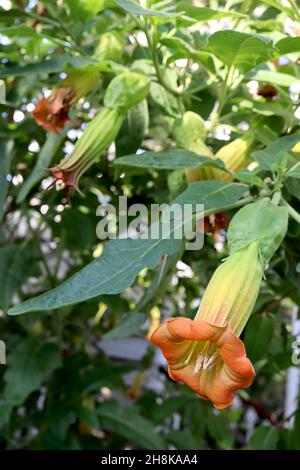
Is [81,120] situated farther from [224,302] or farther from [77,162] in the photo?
[224,302]

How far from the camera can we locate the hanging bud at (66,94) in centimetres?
78

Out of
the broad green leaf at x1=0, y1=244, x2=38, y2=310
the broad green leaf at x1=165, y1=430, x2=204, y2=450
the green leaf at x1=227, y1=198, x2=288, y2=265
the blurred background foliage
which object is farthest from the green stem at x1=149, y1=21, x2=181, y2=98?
the broad green leaf at x1=165, y1=430, x2=204, y2=450

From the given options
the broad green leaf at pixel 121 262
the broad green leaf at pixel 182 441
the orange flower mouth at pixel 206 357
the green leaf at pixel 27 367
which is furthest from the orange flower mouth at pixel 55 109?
the broad green leaf at pixel 182 441

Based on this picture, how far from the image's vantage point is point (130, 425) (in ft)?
3.82

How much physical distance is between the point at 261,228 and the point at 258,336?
0.28 meters

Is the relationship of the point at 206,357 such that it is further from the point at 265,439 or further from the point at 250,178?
the point at 265,439

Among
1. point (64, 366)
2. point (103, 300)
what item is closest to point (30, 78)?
point (103, 300)

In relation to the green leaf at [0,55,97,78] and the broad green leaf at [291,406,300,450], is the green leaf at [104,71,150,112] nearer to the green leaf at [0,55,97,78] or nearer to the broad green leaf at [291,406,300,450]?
the green leaf at [0,55,97,78]

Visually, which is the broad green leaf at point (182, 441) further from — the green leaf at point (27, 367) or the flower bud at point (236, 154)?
the flower bud at point (236, 154)

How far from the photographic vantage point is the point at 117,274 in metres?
0.58

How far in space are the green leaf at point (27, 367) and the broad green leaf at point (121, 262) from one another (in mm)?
553

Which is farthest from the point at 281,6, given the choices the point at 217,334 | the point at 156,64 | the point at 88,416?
the point at 88,416

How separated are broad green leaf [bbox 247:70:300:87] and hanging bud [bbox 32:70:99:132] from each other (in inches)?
6.9

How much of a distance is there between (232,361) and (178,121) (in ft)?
1.07
